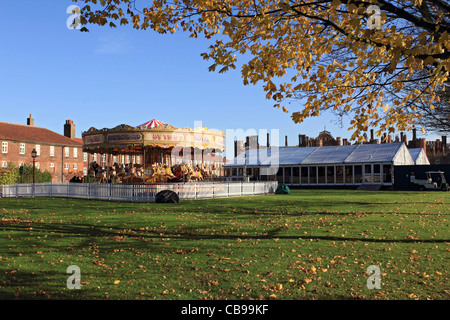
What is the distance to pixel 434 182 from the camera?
3984 cm

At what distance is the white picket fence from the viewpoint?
22.8 meters

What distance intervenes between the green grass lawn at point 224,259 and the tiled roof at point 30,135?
49.1 m

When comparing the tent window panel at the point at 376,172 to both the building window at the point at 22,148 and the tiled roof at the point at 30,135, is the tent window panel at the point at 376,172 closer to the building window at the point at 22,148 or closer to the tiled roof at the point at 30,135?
the tiled roof at the point at 30,135

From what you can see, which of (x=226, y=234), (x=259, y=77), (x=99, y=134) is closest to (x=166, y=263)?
(x=226, y=234)

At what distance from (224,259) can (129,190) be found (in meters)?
16.3

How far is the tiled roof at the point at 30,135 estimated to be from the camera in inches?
2186

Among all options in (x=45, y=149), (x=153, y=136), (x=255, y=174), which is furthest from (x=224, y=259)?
(x=45, y=149)

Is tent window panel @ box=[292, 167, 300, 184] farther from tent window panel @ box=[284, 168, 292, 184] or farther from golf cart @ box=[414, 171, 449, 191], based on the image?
golf cart @ box=[414, 171, 449, 191]

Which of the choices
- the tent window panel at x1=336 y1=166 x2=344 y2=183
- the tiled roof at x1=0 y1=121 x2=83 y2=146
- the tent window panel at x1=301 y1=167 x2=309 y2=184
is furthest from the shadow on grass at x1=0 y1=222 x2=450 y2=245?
the tiled roof at x1=0 y1=121 x2=83 y2=146

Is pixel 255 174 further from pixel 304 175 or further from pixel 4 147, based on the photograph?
pixel 4 147

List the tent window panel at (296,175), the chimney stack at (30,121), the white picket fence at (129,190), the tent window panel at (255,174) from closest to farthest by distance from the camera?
the white picket fence at (129,190) < the tent window panel at (296,175) < the tent window panel at (255,174) < the chimney stack at (30,121)

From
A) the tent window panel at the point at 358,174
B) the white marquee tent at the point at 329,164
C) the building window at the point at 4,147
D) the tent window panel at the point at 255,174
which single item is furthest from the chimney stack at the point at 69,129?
the tent window panel at the point at 358,174

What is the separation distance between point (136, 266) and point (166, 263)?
23.1 inches
